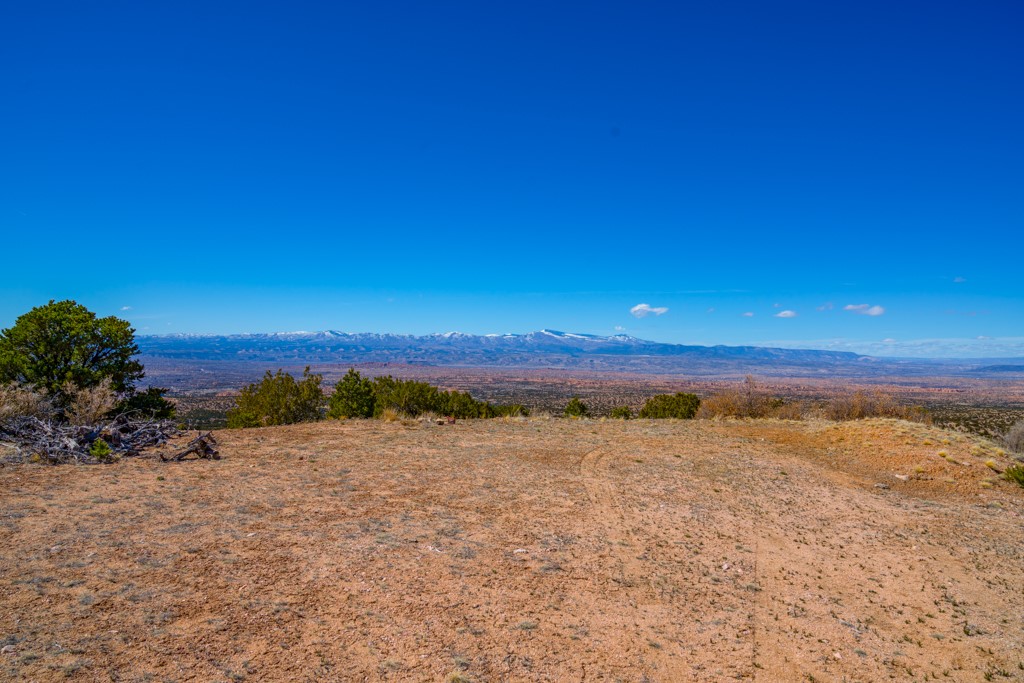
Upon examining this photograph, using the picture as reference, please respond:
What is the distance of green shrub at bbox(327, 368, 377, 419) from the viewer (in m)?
29.9

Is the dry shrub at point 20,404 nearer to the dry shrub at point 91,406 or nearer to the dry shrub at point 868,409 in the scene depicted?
the dry shrub at point 91,406

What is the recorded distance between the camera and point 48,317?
18.9 metres

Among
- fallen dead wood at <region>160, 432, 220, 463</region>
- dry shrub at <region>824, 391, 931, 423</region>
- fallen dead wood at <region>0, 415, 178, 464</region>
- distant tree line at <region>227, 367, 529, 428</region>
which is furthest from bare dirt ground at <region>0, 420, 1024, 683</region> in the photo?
dry shrub at <region>824, 391, 931, 423</region>

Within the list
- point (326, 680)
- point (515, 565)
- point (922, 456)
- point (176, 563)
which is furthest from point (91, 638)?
point (922, 456)

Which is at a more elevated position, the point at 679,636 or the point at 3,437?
the point at 3,437

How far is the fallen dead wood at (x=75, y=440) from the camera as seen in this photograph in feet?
39.5

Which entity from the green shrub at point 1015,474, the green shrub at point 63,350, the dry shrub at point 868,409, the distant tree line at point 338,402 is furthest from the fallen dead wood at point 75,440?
the dry shrub at point 868,409

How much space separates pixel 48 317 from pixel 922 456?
28403 mm

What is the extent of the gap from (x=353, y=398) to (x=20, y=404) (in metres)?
17.4

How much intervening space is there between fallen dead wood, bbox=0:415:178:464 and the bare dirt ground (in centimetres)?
79

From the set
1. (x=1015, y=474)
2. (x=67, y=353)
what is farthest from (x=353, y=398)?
(x=1015, y=474)

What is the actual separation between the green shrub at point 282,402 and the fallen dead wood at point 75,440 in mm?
15169

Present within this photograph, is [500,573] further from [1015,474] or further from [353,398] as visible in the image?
[353,398]

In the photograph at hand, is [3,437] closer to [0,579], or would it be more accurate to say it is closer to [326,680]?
[0,579]
